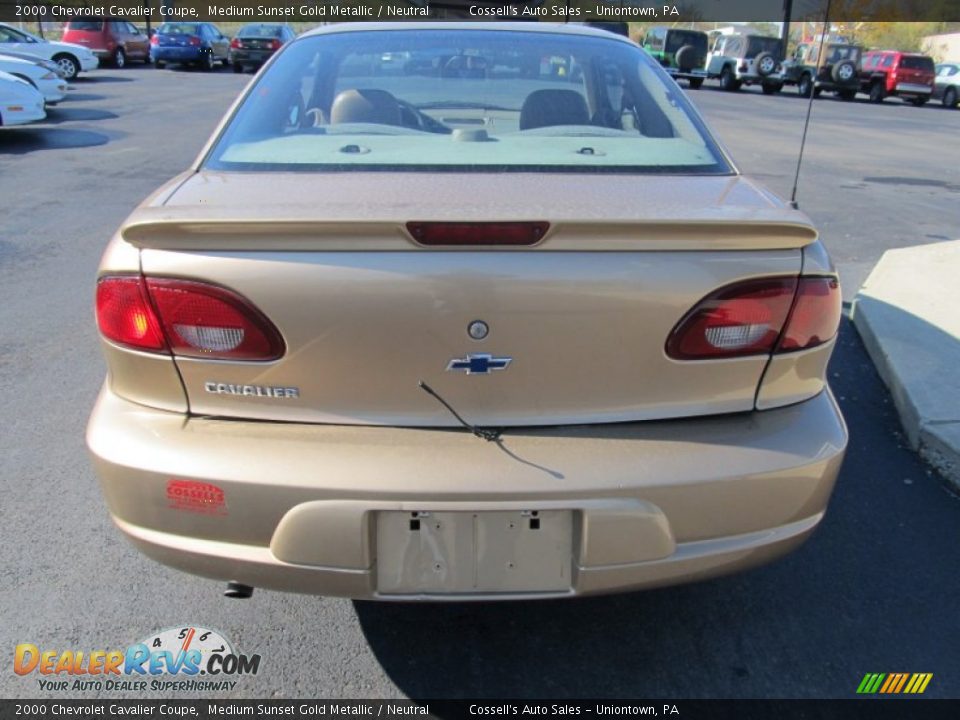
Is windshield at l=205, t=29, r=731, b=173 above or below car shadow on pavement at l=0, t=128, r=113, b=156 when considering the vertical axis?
above

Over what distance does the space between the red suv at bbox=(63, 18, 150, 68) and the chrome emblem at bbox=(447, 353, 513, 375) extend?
28678 millimetres

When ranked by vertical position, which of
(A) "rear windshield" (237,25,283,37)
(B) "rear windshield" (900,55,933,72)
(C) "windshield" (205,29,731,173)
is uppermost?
(C) "windshield" (205,29,731,173)

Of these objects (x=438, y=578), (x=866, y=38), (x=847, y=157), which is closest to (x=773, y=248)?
(x=438, y=578)

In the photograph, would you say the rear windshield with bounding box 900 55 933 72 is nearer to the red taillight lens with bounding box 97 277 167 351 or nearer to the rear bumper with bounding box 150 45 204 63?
the rear bumper with bounding box 150 45 204 63

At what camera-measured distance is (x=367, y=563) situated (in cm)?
185

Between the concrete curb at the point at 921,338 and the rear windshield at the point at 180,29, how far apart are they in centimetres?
2769

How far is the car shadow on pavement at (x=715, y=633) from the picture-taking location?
225 cm

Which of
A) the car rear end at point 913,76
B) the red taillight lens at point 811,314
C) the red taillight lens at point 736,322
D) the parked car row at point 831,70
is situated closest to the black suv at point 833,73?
the parked car row at point 831,70

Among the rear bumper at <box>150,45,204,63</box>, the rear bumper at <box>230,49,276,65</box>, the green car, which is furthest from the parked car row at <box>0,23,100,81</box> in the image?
the green car

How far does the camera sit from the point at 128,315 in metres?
1.94

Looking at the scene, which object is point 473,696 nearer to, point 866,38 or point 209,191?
point 209,191

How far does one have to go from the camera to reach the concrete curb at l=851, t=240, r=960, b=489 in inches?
137

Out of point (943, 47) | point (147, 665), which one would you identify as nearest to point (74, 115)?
point (147, 665)

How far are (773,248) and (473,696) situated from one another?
142cm
